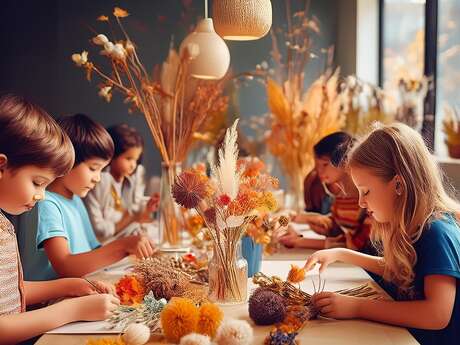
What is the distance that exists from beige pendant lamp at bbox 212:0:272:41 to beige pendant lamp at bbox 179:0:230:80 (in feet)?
0.73

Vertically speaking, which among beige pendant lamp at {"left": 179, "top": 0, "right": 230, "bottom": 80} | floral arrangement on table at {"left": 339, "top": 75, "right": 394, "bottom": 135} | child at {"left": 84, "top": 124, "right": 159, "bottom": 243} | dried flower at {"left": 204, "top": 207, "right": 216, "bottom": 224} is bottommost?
child at {"left": 84, "top": 124, "right": 159, "bottom": 243}

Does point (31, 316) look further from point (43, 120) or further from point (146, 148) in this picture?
point (146, 148)

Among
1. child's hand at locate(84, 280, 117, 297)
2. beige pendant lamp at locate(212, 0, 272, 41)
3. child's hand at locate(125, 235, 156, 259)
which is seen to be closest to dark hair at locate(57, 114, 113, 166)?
child's hand at locate(125, 235, 156, 259)

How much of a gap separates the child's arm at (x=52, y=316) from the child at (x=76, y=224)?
1.97 feet

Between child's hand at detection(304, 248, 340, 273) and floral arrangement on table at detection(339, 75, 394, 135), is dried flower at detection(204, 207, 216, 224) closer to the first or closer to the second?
child's hand at detection(304, 248, 340, 273)

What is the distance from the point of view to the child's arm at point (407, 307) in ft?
5.38

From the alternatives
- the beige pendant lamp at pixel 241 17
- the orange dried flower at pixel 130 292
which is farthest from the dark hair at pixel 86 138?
the orange dried flower at pixel 130 292

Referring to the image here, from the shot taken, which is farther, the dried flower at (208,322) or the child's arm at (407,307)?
the child's arm at (407,307)

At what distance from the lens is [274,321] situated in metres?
1.63

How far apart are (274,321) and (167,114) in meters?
1.29

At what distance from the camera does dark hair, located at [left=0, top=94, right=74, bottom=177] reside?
1670mm

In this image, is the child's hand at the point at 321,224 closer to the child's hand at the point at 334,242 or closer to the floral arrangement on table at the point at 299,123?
the child's hand at the point at 334,242

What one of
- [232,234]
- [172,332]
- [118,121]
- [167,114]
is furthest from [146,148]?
[172,332]

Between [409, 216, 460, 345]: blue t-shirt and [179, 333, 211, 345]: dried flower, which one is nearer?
[179, 333, 211, 345]: dried flower
